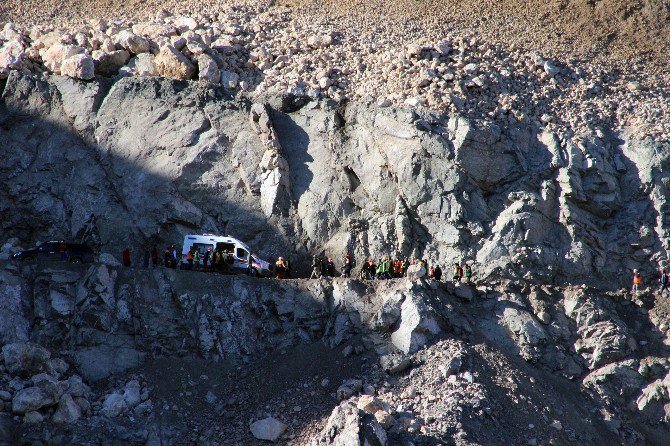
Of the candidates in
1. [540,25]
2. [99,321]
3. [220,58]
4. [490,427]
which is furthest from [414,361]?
[540,25]

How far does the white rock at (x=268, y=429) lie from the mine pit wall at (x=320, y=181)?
7.20 meters

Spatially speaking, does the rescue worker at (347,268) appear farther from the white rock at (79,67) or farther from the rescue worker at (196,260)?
the white rock at (79,67)

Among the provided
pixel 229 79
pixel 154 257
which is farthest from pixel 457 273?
pixel 229 79

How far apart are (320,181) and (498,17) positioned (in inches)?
454

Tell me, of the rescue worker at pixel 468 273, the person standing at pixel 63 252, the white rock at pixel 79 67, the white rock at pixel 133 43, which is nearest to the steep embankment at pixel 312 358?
the person standing at pixel 63 252

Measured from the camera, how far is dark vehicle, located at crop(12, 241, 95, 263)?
33.9 metres

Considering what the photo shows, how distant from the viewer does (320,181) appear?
3625cm

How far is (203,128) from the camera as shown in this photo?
37.4 metres

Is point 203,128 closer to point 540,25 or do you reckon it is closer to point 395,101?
point 395,101

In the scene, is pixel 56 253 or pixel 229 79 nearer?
pixel 56 253

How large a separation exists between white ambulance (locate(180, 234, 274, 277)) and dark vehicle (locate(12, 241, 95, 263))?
11.0ft

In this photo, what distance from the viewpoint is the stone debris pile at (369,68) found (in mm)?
37188

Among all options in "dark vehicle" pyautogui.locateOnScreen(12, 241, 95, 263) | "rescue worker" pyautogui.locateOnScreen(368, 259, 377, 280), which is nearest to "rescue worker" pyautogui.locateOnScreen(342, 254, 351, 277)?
"rescue worker" pyautogui.locateOnScreen(368, 259, 377, 280)

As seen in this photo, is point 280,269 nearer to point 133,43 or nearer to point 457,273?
point 457,273
